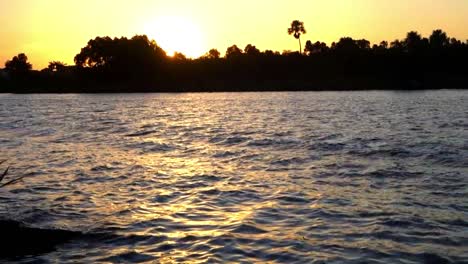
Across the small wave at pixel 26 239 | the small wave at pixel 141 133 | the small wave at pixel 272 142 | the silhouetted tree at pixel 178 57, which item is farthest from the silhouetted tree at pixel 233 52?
the small wave at pixel 26 239

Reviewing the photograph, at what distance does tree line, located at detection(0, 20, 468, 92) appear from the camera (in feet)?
486

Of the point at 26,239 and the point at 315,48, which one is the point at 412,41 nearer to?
the point at 315,48

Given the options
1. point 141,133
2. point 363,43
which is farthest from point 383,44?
point 141,133

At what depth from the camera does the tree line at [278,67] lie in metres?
148

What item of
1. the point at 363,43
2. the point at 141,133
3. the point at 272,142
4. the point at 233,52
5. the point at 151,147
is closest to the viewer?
the point at 151,147

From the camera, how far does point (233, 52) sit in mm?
188000

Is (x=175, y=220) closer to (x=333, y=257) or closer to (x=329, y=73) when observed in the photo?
(x=333, y=257)

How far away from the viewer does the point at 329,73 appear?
160 m

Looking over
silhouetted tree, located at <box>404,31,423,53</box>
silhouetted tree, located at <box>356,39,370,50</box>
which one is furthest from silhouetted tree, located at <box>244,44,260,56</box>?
silhouetted tree, located at <box>404,31,423,53</box>

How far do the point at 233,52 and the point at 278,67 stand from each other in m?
26.7

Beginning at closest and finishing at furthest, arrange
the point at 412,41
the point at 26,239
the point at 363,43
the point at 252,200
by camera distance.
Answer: the point at 26,239 < the point at 252,200 < the point at 412,41 < the point at 363,43

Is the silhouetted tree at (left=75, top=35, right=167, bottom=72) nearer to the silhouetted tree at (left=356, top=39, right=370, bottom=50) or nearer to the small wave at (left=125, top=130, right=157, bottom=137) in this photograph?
the silhouetted tree at (left=356, top=39, right=370, bottom=50)

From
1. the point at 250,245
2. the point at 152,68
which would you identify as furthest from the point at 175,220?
the point at 152,68

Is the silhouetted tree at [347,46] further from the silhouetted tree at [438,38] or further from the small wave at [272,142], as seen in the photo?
the small wave at [272,142]
